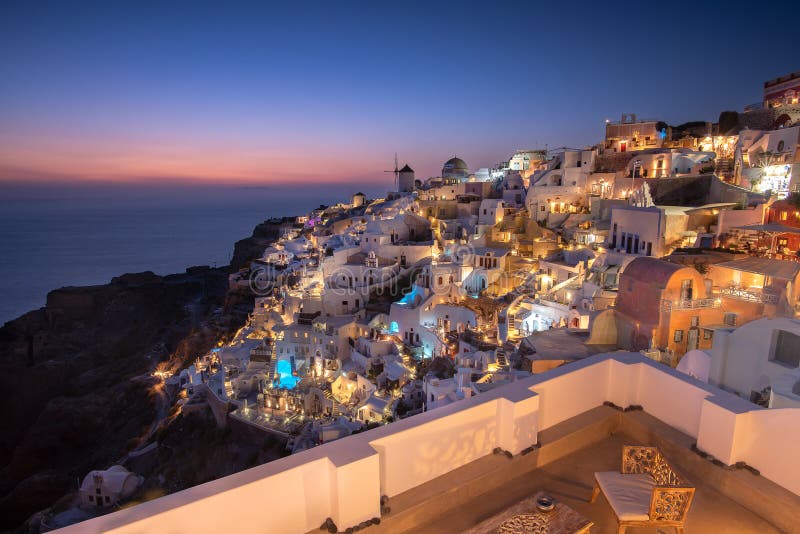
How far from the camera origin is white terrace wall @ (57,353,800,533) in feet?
7.63

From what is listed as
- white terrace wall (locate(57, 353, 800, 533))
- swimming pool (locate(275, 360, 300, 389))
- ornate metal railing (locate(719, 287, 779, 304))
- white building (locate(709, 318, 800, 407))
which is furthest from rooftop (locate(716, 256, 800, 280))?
swimming pool (locate(275, 360, 300, 389))

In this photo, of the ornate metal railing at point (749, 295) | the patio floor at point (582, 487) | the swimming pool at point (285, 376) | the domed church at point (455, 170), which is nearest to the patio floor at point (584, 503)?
the patio floor at point (582, 487)

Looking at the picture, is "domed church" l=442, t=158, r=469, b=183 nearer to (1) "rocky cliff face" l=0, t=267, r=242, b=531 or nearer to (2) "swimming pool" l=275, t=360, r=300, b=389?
(1) "rocky cliff face" l=0, t=267, r=242, b=531

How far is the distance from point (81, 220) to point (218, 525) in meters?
164

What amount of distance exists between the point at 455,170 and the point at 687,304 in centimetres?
3527

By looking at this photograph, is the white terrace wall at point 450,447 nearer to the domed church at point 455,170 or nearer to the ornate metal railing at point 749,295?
the ornate metal railing at point 749,295

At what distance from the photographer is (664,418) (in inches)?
143

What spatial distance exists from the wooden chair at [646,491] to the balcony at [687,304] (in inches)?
364

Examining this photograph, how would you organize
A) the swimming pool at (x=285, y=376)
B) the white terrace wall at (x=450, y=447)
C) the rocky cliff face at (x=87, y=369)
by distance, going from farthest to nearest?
the rocky cliff face at (x=87, y=369)
the swimming pool at (x=285, y=376)
the white terrace wall at (x=450, y=447)

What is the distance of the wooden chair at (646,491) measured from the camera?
2.52 m

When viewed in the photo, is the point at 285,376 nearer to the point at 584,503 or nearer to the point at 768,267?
the point at 768,267

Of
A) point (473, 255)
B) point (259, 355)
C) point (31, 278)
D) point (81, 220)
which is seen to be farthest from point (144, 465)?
point (81, 220)

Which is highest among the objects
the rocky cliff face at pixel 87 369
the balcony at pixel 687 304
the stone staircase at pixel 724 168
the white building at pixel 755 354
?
the stone staircase at pixel 724 168

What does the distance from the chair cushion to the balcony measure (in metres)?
9.40
